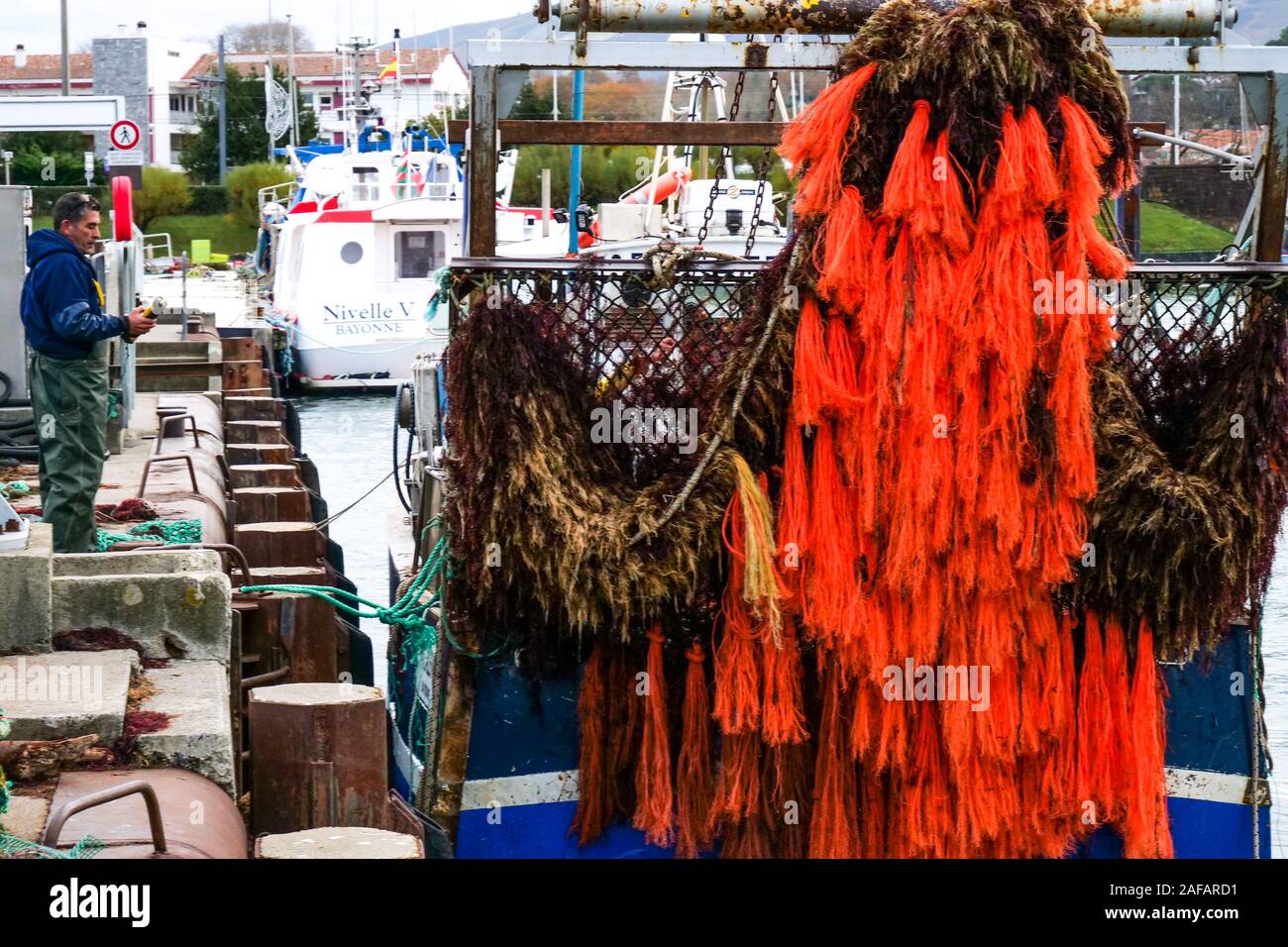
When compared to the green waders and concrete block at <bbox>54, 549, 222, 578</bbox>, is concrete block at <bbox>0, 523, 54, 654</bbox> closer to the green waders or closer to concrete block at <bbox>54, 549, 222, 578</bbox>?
concrete block at <bbox>54, 549, 222, 578</bbox>

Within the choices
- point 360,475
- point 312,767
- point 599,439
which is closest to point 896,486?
point 599,439

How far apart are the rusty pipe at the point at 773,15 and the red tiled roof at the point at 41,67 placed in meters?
92.3

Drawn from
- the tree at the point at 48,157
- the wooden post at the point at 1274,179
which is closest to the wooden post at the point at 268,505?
the wooden post at the point at 1274,179

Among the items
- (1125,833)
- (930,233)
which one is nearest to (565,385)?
(930,233)

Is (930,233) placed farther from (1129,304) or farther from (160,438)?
(160,438)

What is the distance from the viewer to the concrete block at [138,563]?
669 centimetres

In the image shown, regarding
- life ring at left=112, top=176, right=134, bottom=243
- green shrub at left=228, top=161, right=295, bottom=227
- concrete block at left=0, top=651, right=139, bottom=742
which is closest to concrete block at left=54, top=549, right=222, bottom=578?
concrete block at left=0, top=651, right=139, bottom=742

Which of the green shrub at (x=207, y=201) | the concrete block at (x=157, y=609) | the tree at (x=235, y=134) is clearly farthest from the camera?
the tree at (x=235, y=134)

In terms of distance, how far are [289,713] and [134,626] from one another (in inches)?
28.8

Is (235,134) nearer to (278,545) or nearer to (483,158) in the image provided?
(278,545)

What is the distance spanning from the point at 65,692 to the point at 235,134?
7046cm

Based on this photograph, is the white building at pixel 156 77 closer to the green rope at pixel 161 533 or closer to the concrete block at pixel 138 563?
the green rope at pixel 161 533

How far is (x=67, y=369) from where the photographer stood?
794cm

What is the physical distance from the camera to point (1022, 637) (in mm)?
5676
